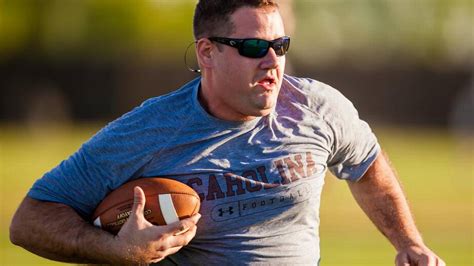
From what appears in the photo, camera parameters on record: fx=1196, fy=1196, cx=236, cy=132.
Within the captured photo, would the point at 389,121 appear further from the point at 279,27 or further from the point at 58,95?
the point at 279,27

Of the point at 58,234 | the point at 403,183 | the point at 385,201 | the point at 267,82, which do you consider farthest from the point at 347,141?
the point at 403,183

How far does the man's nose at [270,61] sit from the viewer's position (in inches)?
215

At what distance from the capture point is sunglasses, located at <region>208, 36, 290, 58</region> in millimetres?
5469

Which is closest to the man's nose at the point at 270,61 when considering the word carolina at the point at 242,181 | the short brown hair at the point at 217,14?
the short brown hair at the point at 217,14

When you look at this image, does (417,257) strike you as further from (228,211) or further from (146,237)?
(146,237)

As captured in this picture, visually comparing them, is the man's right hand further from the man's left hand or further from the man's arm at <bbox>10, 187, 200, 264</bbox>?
the man's left hand

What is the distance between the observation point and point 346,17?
52844mm

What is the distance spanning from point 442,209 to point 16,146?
1804 centimetres

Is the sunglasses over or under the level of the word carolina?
over

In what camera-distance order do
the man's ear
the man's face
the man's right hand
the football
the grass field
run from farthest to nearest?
the grass field < the man's ear < the man's face < the football < the man's right hand

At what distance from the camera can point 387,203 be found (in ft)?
20.0

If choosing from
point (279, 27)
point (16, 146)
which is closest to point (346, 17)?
point (16, 146)

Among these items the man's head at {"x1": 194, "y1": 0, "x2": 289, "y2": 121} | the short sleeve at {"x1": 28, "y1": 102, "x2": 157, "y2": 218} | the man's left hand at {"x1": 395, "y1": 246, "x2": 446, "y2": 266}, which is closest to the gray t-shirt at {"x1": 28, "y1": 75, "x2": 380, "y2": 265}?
the short sleeve at {"x1": 28, "y1": 102, "x2": 157, "y2": 218}

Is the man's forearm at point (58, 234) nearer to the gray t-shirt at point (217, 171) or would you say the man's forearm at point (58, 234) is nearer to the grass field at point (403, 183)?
the gray t-shirt at point (217, 171)
